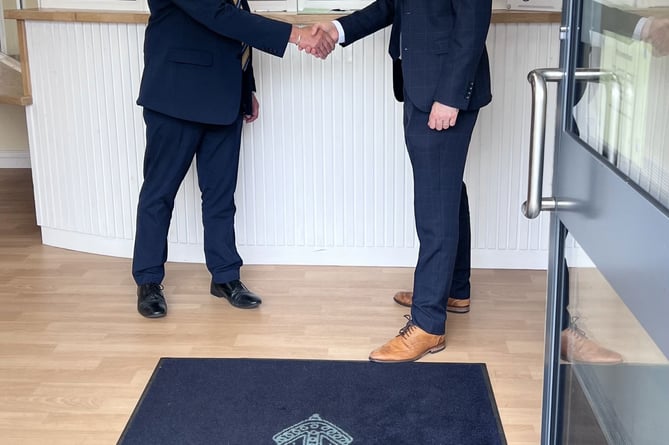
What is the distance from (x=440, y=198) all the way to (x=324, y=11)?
119 cm

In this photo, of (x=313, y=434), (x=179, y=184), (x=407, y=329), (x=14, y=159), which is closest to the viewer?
(x=313, y=434)

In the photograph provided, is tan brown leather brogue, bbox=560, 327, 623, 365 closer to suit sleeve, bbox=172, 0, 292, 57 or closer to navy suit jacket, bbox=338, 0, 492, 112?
navy suit jacket, bbox=338, 0, 492, 112

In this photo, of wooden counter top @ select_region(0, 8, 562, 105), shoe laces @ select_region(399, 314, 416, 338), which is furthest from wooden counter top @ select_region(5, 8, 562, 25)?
shoe laces @ select_region(399, 314, 416, 338)

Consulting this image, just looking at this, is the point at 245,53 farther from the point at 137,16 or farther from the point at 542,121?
the point at 542,121

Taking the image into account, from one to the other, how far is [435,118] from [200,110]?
33.7 inches

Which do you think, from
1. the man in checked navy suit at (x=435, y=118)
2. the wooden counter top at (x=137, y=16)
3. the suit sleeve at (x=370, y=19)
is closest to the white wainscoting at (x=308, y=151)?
the wooden counter top at (x=137, y=16)

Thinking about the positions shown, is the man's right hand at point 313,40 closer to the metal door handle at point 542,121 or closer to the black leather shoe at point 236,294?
the black leather shoe at point 236,294

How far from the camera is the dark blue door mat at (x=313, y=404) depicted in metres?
2.24

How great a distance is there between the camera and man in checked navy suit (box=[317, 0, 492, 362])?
2.41 m

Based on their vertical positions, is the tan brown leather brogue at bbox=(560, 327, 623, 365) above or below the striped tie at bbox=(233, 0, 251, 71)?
below

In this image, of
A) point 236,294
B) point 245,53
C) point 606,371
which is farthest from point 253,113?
point 606,371

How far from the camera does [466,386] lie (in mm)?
2506

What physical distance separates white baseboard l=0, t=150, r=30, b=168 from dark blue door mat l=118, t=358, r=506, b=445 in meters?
3.08

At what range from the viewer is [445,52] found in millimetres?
2451
